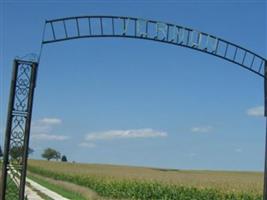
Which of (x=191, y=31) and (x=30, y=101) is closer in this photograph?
(x=30, y=101)

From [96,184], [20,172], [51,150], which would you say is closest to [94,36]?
[20,172]

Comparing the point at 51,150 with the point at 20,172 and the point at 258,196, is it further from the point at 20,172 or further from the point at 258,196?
the point at 20,172

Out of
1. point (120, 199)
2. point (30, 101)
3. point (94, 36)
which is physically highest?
point (94, 36)

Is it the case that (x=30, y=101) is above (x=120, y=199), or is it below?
above

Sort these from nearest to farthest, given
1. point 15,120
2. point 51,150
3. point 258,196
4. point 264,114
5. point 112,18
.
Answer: point 15,120 < point 112,18 < point 264,114 < point 258,196 < point 51,150

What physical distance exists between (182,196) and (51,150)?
15594 cm

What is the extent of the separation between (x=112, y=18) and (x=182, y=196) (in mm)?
19115

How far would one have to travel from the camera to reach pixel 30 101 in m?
13.2

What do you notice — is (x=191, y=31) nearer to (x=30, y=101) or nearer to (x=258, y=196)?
(x=30, y=101)

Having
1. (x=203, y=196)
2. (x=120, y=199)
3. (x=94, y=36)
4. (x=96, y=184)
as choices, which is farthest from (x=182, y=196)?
(x=94, y=36)

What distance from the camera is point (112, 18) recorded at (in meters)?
14.5

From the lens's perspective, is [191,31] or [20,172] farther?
[191,31]

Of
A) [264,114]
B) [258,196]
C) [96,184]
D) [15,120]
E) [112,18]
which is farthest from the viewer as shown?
[96,184]

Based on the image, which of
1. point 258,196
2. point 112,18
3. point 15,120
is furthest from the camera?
point 258,196
